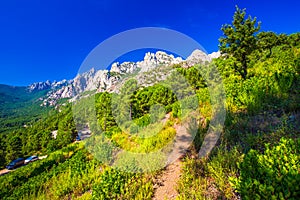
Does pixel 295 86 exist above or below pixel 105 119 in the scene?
above

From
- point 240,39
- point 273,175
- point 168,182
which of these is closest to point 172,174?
point 168,182

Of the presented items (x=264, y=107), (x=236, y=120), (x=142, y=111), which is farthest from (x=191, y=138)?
(x=142, y=111)

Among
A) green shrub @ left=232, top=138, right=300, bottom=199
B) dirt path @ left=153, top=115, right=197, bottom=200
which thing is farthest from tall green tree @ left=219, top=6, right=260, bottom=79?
green shrub @ left=232, top=138, right=300, bottom=199

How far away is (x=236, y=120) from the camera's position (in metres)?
6.34

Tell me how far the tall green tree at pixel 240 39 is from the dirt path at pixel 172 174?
36.6ft

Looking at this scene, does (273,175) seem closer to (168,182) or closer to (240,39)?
(168,182)

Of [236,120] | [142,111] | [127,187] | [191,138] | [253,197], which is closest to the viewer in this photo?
[253,197]

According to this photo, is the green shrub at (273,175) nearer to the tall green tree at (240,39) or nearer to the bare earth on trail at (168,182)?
the bare earth on trail at (168,182)

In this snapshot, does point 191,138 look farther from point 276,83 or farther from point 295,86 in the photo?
point 295,86

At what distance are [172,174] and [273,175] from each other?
11.3 ft

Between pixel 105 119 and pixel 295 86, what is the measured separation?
26.4 metres

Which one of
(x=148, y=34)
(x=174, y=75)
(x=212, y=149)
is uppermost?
(x=174, y=75)

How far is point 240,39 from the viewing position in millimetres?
14555

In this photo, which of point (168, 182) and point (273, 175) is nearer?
point (273, 175)
